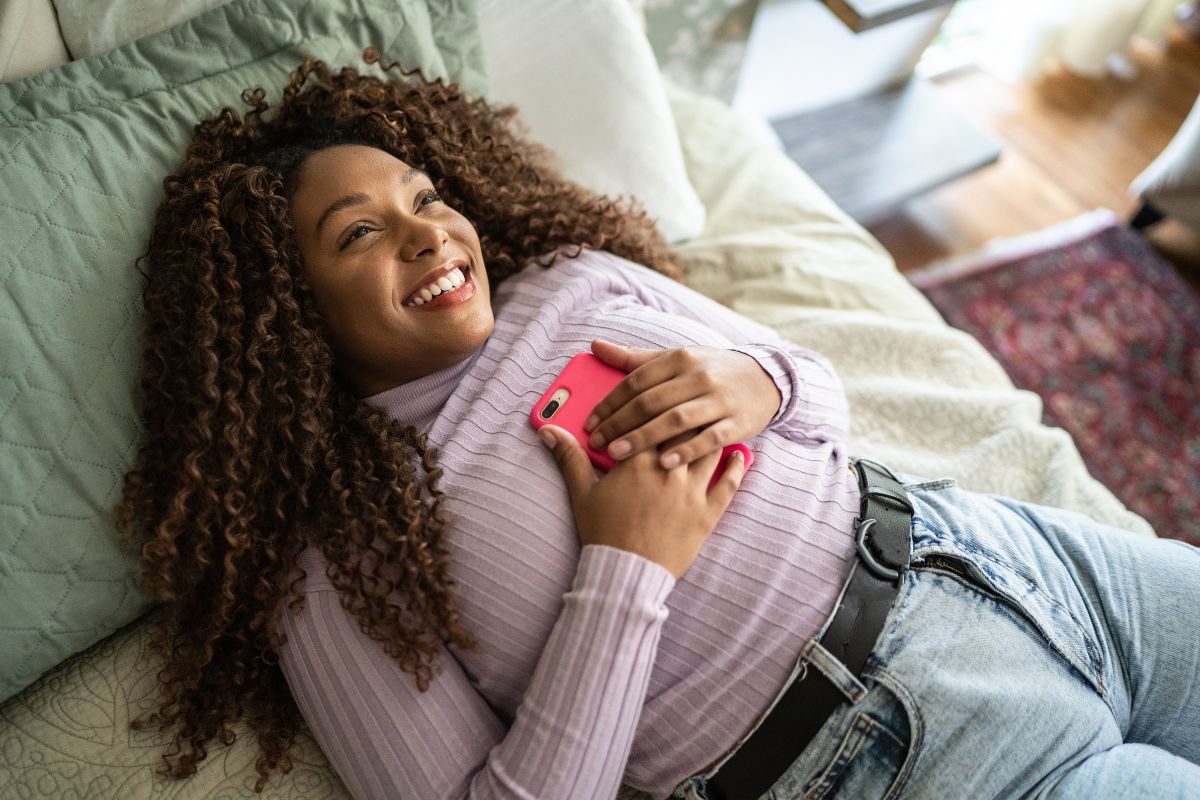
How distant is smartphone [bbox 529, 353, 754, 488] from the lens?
888mm

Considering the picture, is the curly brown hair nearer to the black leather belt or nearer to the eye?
the eye

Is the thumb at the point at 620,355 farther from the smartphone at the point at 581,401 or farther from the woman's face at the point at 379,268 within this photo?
the woman's face at the point at 379,268

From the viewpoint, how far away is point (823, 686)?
2.63 ft

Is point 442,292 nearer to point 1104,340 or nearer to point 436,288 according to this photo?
point 436,288

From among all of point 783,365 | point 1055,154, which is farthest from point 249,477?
point 1055,154

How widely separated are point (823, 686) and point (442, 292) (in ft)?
1.93

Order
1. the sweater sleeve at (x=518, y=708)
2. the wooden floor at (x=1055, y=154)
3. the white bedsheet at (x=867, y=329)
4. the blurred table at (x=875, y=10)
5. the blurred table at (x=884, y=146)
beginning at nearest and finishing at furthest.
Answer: the sweater sleeve at (x=518, y=708)
the white bedsheet at (x=867, y=329)
the blurred table at (x=875, y=10)
the blurred table at (x=884, y=146)
the wooden floor at (x=1055, y=154)

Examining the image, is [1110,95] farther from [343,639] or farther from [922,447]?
[343,639]

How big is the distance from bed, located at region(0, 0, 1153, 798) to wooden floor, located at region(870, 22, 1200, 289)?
0.79 meters

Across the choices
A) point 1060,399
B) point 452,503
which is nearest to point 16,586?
point 452,503

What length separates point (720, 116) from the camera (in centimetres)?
161

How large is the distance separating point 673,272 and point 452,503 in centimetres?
58

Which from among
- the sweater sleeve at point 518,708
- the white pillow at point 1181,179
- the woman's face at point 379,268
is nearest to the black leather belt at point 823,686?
the sweater sleeve at point 518,708

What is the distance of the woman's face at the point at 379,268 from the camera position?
89cm
